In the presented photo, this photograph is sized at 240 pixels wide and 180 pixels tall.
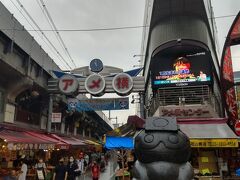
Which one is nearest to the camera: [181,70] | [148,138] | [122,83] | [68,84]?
[148,138]

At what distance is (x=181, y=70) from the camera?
23.6m

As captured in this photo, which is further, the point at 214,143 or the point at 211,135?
the point at 211,135

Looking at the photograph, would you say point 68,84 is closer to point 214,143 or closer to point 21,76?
point 21,76

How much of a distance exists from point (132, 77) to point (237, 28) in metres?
7.24

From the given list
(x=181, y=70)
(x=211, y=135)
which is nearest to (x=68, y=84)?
(x=181, y=70)

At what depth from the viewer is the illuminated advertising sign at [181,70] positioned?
23.2m

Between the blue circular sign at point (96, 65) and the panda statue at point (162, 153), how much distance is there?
50.4 ft

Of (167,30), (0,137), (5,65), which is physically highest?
(167,30)

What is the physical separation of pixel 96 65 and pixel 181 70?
6.54 m

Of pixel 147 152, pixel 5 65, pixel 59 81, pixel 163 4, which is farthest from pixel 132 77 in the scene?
pixel 147 152

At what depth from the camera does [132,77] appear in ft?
67.3

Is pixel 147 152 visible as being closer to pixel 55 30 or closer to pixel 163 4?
pixel 55 30

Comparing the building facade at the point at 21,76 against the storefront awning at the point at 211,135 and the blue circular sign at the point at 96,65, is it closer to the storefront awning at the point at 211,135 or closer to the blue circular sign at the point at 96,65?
the blue circular sign at the point at 96,65

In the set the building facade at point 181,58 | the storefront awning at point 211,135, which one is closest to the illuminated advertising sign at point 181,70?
the building facade at point 181,58
